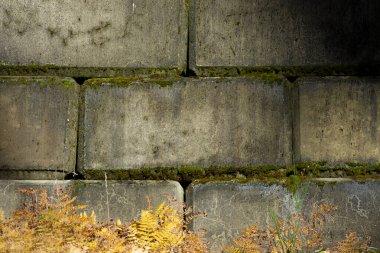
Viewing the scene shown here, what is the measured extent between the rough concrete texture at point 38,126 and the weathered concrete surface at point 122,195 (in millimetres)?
166

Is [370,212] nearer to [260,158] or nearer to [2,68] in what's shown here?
[260,158]

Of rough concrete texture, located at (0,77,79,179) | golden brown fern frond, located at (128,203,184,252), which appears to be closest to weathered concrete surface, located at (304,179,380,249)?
golden brown fern frond, located at (128,203,184,252)

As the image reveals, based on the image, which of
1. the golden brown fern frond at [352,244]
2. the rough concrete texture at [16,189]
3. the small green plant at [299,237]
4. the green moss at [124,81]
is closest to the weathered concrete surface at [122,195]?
the rough concrete texture at [16,189]

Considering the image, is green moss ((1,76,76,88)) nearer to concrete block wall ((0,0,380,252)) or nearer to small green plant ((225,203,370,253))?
concrete block wall ((0,0,380,252))

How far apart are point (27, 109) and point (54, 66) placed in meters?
0.27

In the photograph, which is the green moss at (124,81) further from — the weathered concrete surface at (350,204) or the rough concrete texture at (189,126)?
the weathered concrete surface at (350,204)

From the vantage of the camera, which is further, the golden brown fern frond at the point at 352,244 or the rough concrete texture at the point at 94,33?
the rough concrete texture at the point at 94,33

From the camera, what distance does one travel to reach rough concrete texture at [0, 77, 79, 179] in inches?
103

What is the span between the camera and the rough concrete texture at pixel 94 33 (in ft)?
8.70

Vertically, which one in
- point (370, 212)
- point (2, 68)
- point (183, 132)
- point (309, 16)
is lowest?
point (370, 212)

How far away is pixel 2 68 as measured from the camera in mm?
2688

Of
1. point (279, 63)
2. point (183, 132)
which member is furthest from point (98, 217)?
point (279, 63)

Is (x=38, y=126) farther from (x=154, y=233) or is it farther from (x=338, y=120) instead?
(x=338, y=120)

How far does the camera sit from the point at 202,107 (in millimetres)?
2598
